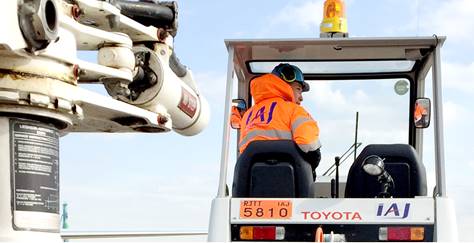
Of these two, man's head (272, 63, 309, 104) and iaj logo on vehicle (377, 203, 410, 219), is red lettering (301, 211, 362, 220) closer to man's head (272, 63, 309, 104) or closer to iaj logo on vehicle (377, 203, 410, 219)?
iaj logo on vehicle (377, 203, 410, 219)

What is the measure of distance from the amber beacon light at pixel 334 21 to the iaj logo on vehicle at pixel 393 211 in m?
1.36

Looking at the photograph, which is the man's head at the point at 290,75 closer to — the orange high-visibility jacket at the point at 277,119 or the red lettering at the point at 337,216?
the orange high-visibility jacket at the point at 277,119

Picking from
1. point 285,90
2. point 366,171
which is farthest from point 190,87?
point 366,171

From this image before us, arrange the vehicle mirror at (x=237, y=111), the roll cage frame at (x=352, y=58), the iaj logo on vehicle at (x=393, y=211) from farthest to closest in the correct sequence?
the vehicle mirror at (x=237, y=111)
the roll cage frame at (x=352, y=58)
the iaj logo on vehicle at (x=393, y=211)

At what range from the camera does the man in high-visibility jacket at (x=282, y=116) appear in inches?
238

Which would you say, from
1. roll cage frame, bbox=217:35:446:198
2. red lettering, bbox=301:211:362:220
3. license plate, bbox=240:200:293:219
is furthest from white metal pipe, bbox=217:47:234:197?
red lettering, bbox=301:211:362:220

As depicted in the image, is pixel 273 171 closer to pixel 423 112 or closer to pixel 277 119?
pixel 277 119

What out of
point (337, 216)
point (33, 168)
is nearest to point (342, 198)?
point (337, 216)

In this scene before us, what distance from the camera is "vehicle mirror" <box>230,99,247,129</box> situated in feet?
22.3

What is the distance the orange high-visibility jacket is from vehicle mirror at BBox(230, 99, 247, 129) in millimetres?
212

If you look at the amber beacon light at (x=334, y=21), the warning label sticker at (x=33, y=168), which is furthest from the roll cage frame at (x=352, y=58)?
the warning label sticker at (x=33, y=168)

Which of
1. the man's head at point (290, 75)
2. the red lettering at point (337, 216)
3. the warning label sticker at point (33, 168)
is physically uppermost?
the man's head at point (290, 75)

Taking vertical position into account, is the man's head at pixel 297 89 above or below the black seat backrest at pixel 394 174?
above

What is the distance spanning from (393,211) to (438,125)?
0.68m
